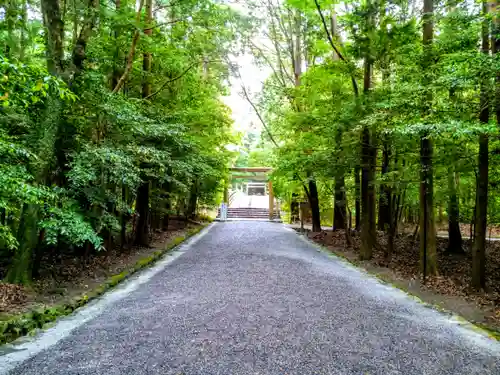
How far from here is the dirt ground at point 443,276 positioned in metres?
4.62

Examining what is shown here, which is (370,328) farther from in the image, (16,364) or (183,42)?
(183,42)

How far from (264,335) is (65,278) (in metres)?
3.54

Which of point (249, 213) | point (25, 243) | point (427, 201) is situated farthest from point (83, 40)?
point (249, 213)

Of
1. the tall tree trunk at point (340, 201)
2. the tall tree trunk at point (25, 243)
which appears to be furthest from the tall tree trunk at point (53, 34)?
the tall tree trunk at point (340, 201)

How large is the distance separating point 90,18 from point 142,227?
5.25m

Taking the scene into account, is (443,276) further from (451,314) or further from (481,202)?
(451,314)

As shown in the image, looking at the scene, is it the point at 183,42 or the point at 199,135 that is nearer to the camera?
the point at 183,42

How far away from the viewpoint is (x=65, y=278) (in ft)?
17.7

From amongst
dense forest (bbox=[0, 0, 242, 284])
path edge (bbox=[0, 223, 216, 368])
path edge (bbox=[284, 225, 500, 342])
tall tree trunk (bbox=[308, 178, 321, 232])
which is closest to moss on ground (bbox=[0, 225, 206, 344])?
path edge (bbox=[0, 223, 216, 368])

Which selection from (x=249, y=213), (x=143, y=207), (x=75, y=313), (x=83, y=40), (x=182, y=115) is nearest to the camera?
(x=75, y=313)

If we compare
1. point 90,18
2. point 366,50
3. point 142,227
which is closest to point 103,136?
point 90,18

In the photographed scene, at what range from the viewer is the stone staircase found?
24.2 metres

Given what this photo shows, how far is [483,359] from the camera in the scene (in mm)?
3076

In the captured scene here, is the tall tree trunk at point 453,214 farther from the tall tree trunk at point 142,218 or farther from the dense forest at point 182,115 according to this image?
the tall tree trunk at point 142,218
